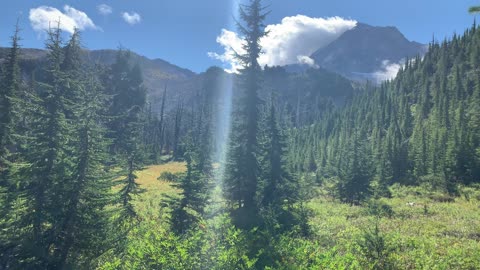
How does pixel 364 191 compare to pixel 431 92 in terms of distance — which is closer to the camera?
pixel 364 191

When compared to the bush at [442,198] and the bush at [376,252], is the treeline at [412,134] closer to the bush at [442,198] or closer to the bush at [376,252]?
the bush at [442,198]

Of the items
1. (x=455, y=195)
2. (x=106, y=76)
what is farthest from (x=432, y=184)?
(x=106, y=76)

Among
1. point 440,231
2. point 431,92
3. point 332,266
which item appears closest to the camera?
point 332,266

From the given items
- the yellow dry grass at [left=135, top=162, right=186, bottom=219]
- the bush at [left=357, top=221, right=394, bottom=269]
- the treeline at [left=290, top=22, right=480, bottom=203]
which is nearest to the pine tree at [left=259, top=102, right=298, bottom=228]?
the yellow dry grass at [left=135, top=162, right=186, bottom=219]

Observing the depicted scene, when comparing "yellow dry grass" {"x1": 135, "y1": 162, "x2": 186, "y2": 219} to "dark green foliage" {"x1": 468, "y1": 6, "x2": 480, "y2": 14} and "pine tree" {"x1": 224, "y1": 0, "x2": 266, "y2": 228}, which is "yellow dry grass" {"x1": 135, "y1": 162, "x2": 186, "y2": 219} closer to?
"pine tree" {"x1": 224, "y1": 0, "x2": 266, "y2": 228}

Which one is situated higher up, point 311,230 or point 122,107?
point 122,107

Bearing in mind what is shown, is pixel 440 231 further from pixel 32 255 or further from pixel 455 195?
pixel 455 195

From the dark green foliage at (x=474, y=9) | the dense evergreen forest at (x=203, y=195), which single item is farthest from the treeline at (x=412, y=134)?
the dark green foliage at (x=474, y=9)

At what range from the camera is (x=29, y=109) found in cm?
1648

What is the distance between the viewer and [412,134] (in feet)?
284

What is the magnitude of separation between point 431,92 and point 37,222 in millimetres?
111749

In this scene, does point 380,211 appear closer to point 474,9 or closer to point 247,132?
point 247,132

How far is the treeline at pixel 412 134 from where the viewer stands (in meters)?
45.8

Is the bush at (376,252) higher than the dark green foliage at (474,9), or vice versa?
the dark green foliage at (474,9)
